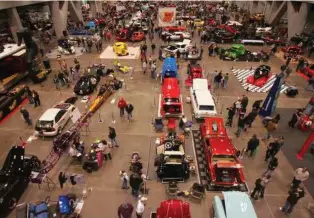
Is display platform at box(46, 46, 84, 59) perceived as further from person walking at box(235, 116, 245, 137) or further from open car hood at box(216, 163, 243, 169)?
open car hood at box(216, 163, 243, 169)

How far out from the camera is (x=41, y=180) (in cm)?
1039

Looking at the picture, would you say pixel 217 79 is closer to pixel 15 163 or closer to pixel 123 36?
pixel 15 163

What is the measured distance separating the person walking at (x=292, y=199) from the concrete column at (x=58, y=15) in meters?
36.4

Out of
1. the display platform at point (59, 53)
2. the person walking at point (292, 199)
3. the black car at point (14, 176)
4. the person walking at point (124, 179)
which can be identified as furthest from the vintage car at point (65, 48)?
the person walking at point (292, 199)

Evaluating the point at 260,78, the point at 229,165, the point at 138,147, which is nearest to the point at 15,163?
the point at 138,147

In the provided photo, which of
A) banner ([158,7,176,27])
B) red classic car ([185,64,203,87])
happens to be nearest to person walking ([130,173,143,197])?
red classic car ([185,64,203,87])

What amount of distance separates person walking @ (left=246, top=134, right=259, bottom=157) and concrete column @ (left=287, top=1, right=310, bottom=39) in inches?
1104

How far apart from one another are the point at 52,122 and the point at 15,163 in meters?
3.71

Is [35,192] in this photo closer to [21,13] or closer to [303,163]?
[303,163]

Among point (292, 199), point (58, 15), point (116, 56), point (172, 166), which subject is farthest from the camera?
point (58, 15)

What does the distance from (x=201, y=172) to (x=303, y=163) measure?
551cm

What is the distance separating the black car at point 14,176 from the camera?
9.48 meters

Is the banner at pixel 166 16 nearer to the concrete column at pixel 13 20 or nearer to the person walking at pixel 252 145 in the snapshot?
the concrete column at pixel 13 20

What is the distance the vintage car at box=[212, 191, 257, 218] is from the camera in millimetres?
8289
